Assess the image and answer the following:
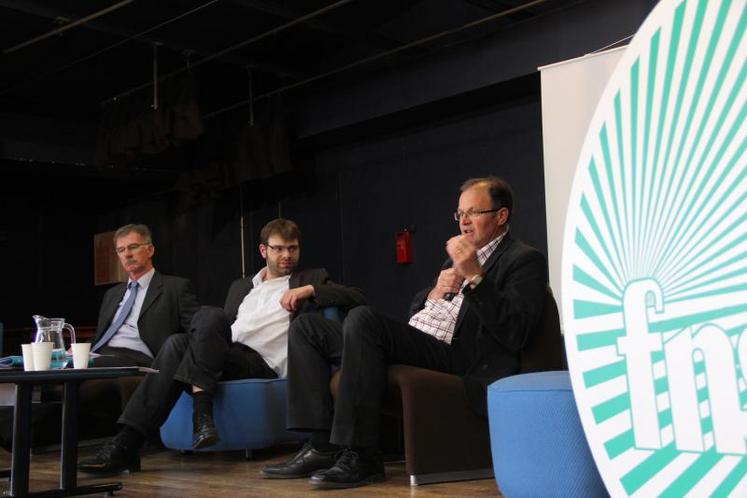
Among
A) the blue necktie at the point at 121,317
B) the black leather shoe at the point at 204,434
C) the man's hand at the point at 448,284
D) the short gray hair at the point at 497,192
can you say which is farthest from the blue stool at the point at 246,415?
the short gray hair at the point at 497,192

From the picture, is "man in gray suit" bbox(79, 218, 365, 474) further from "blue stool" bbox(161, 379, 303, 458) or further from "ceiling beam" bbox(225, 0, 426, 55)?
"ceiling beam" bbox(225, 0, 426, 55)

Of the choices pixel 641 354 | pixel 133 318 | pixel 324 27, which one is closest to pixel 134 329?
pixel 133 318

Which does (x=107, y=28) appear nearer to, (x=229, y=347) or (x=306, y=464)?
(x=229, y=347)

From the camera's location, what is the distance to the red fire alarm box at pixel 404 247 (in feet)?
21.6

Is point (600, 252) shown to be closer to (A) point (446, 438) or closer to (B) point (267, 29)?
(A) point (446, 438)

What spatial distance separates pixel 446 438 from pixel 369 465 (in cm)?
26

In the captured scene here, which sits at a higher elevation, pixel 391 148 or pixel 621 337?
pixel 391 148

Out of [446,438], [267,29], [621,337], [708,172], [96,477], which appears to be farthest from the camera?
[267,29]

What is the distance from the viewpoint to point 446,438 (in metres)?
3.02

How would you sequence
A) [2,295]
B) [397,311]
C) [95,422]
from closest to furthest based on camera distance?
[95,422]
[397,311]
[2,295]

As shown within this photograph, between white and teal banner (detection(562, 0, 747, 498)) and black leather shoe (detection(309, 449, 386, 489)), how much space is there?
51.1 inches

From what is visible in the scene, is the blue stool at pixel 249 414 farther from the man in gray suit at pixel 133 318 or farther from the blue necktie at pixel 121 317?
the blue necktie at pixel 121 317

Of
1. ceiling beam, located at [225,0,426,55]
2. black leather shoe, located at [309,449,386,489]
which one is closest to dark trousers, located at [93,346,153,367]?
black leather shoe, located at [309,449,386,489]

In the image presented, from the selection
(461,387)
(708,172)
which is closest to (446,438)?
(461,387)
